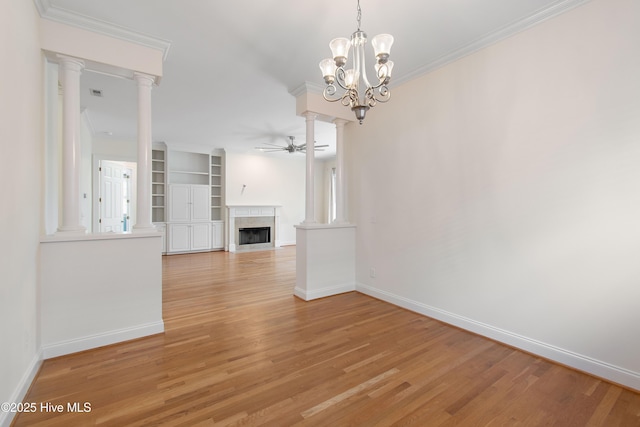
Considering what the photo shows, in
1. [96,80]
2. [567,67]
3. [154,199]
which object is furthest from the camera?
[154,199]

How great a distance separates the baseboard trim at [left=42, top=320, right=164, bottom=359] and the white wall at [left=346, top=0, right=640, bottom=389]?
9.11ft

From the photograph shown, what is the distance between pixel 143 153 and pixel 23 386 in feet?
6.44

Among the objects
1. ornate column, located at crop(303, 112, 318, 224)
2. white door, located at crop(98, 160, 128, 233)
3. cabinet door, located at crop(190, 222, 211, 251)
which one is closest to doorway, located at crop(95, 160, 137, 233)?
white door, located at crop(98, 160, 128, 233)

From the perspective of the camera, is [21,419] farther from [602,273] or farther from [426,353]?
[602,273]

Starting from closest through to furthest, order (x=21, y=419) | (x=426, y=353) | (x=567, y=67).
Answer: (x=21, y=419) → (x=567, y=67) → (x=426, y=353)

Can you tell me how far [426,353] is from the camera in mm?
2379

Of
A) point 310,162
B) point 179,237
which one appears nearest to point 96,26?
point 310,162

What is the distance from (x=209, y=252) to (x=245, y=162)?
2.82m

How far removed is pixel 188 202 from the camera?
24.7ft

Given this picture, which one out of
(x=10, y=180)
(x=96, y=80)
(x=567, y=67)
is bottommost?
(x=10, y=180)

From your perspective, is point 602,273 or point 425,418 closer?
point 425,418

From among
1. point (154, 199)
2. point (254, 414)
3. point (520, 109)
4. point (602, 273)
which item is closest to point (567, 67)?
point (520, 109)

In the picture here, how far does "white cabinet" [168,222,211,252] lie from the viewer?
→ 7.32 m

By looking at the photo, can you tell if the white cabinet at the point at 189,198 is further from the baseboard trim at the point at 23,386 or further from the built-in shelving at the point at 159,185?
the baseboard trim at the point at 23,386
